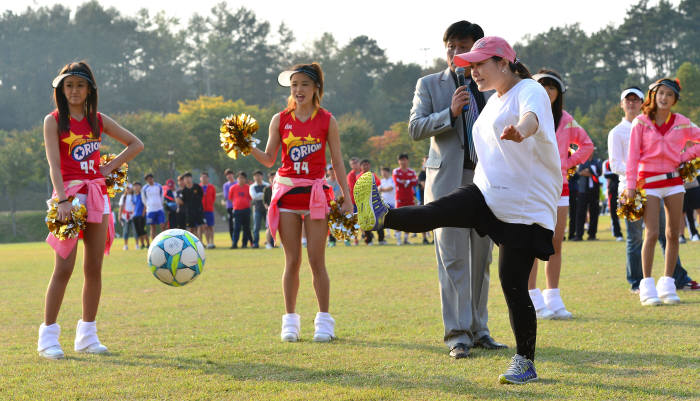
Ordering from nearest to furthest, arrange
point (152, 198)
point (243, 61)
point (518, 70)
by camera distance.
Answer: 1. point (518, 70)
2. point (152, 198)
3. point (243, 61)

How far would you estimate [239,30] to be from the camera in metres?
125

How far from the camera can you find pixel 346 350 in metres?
6.39

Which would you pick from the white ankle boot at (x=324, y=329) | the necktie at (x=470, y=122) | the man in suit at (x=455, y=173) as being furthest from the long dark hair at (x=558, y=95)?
the white ankle boot at (x=324, y=329)

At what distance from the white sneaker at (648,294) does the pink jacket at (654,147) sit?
1055mm

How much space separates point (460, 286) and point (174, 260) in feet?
7.70

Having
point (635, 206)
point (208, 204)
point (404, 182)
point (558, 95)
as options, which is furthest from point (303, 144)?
point (208, 204)

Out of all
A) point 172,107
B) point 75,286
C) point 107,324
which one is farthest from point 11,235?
point 172,107

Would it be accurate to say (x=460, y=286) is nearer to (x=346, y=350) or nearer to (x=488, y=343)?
(x=488, y=343)

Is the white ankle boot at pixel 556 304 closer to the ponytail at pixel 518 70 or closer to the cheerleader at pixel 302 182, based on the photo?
the cheerleader at pixel 302 182

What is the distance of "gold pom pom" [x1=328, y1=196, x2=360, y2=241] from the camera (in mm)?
6902

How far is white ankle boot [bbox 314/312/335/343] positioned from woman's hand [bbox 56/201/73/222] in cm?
225

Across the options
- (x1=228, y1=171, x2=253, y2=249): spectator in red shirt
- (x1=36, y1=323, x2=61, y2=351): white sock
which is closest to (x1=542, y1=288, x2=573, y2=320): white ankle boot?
(x1=36, y1=323, x2=61, y2=351): white sock

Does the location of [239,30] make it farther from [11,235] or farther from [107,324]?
[107,324]

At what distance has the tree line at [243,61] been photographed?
104 metres
